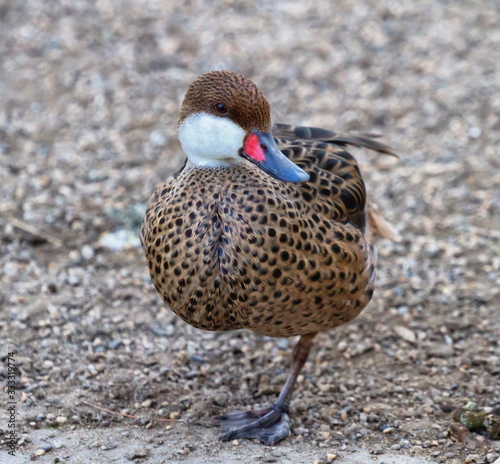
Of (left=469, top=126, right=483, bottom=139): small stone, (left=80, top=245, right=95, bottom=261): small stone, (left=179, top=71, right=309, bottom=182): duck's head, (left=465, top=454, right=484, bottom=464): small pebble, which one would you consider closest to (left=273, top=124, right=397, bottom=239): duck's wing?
(left=179, top=71, right=309, bottom=182): duck's head

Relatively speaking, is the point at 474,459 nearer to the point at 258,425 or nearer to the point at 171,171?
the point at 258,425

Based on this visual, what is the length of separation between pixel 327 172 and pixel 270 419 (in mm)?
1117

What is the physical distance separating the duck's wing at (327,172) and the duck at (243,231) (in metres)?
0.01

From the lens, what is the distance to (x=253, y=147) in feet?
10.1

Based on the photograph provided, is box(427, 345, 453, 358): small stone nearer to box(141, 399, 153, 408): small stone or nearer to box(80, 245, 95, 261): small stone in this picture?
box(141, 399, 153, 408): small stone

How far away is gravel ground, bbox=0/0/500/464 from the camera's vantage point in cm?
349

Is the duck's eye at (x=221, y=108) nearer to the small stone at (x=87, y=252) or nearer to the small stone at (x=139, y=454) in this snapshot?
the small stone at (x=139, y=454)

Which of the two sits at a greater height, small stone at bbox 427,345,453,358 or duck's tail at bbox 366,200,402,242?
duck's tail at bbox 366,200,402,242

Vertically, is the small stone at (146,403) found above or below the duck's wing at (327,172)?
below

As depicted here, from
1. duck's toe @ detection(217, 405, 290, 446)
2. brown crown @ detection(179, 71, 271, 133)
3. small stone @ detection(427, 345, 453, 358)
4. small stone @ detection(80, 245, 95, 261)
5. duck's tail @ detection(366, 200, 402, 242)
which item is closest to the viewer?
brown crown @ detection(179, 71, 271, 133)

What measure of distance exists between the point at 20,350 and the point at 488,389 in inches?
87.7

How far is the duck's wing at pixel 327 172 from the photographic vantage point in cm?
333

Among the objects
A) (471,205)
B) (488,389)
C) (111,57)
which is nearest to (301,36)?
Answer: (111,57)

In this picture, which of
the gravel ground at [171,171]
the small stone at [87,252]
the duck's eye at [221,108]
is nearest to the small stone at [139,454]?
the gravel ground at [171,171]
